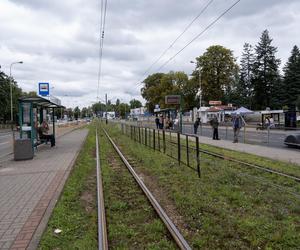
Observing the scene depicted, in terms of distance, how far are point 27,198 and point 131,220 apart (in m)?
2.75

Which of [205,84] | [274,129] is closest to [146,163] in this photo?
[274,129]

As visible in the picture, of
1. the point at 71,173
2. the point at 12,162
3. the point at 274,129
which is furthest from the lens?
the point at 274,129

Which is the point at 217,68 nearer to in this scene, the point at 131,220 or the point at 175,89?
the point at 175,89

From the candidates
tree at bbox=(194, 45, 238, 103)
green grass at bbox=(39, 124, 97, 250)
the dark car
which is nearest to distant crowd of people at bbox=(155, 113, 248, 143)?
the dark car

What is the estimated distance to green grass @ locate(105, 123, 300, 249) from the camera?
490 cm

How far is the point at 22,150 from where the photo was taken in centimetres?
1446

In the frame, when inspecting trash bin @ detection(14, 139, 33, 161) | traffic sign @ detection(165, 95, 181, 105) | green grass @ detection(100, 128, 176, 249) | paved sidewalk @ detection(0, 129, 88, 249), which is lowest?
green grass @ detection(100, 128, 176, 249)

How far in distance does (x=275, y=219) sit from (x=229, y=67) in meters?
66.4

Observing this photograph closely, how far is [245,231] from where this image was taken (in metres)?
5.19

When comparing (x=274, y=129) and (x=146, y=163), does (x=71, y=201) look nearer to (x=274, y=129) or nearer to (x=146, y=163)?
(x=146, y=163)

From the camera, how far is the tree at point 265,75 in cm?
7400

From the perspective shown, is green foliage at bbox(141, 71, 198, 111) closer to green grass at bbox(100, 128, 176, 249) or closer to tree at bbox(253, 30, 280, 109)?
tree at bbox(253, 30, 280, 109)

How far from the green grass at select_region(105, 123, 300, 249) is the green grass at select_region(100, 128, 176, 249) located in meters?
0.48

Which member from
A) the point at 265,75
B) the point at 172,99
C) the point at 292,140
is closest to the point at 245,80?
the point at 265,75
